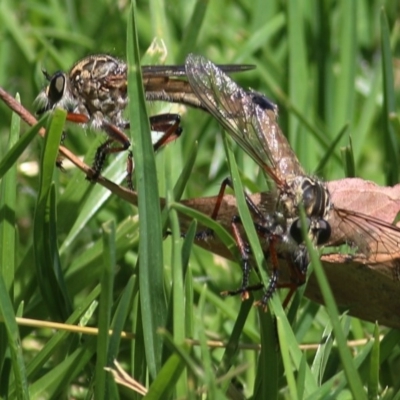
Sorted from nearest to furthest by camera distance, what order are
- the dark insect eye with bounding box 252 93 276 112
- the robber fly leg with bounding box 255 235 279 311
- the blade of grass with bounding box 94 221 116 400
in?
the blade of grass with bounding box 94 221 116 400 < the robber fly leg with bounding box 255 235 279 311 < the dark insect eye with bounding box 252 93 276 112

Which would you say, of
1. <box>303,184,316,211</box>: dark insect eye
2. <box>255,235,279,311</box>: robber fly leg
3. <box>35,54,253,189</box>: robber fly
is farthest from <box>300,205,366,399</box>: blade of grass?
<box>35,54,253,189</box>: robber fly

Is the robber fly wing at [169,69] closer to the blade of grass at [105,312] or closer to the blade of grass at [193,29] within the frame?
the blade of grass at [193,29]

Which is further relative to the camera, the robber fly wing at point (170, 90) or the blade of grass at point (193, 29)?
the blade of grass at point (193, 29)

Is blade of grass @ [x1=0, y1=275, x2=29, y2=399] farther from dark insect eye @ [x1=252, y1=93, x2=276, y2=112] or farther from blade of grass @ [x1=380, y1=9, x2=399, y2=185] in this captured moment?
blade of grass @ [x1=380, y1=9, x2=399, y2=185]

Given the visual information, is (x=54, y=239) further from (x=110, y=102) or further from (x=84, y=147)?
(x=84, y=147)

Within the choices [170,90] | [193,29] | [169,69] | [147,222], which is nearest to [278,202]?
[147,222]

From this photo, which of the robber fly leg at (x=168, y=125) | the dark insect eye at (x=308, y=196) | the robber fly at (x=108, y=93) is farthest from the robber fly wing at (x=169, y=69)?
the dark insect eye at (x=308, y=196)

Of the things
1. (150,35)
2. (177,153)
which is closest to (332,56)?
(150,35)
